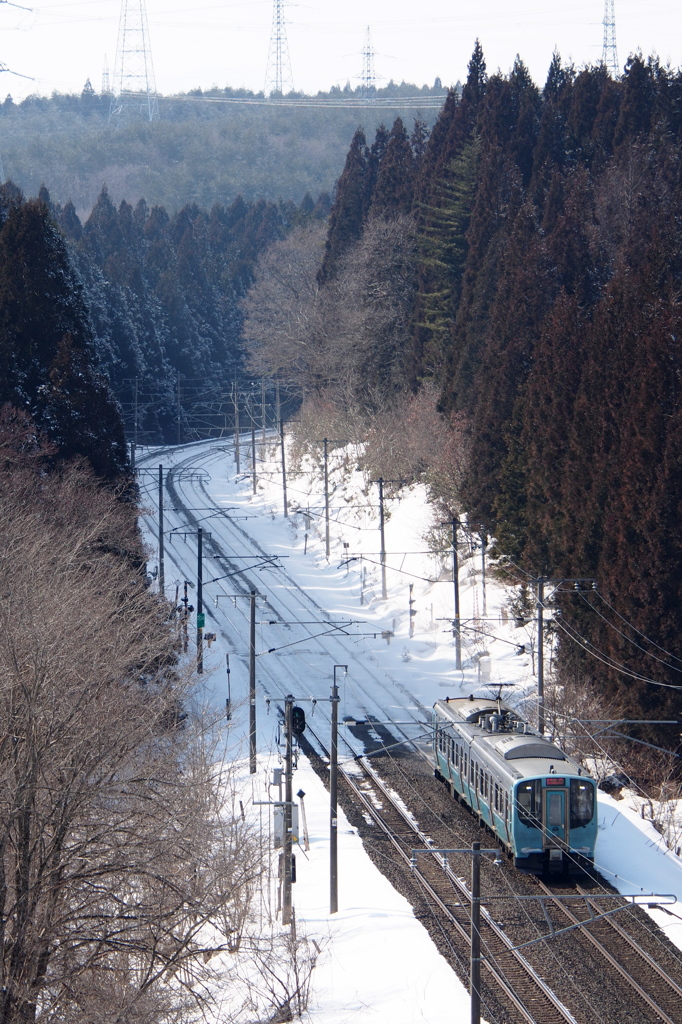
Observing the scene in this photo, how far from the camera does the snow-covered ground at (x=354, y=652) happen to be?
16547 millimetres

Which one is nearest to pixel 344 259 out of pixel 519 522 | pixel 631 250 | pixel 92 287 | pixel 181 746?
pixel 92 287

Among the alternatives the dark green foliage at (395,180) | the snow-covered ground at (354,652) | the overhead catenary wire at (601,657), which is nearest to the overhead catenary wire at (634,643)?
the overhead catenary wire at (601,657)

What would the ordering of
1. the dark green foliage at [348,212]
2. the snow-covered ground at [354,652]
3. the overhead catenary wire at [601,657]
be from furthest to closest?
the dark green foliage at [348,212]
the overhead catenary wire at [601,657]
the snow-covered ground at [354,652]

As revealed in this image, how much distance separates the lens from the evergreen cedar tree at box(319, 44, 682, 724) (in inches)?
990

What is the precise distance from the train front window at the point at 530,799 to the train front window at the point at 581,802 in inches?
22.7

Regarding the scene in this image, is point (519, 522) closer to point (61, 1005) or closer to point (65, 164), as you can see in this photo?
point (61, 1005)

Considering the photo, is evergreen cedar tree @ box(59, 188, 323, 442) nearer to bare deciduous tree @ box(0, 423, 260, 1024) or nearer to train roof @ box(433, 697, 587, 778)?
train roof @ box(433, 697, 587, 778)

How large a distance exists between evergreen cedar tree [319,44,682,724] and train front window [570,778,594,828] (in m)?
5.47

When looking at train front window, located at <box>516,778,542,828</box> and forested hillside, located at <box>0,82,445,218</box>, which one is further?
forested hillside, located at <box>0,82,445,218</box>

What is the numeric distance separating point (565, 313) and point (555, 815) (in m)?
18.0

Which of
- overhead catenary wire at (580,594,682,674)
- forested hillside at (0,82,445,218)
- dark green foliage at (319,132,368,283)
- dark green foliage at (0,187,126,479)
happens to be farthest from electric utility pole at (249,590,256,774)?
forested hillside at (0,82,445,218)

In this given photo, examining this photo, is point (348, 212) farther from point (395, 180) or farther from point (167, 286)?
point (167, 286)

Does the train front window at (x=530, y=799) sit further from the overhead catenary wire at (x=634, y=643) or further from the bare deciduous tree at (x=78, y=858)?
the overhead catenary wire at (x=634, y=643)

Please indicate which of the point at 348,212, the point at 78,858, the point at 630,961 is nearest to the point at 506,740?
the point at 630,961
